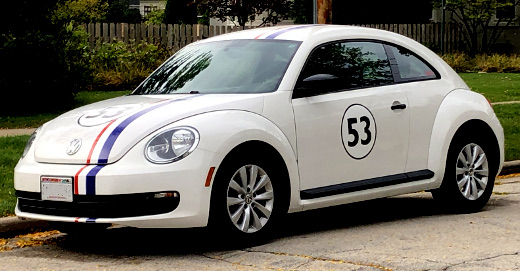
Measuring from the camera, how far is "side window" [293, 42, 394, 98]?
750cm

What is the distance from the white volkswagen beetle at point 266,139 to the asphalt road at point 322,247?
9.9 inches

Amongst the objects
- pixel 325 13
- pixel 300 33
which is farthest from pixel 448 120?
pixel 325 13

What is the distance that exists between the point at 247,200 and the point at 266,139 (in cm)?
46

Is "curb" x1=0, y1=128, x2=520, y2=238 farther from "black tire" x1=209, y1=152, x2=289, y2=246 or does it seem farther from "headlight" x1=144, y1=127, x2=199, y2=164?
"black tire" x1=209, y1=152, x2=289, y2=246

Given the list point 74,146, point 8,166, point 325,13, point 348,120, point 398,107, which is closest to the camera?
point 74,146

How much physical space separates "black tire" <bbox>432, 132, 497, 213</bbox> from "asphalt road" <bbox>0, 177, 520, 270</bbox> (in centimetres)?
13

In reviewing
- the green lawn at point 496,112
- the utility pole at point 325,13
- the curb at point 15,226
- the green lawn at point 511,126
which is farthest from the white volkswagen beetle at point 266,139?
the utility pole at point 325,13

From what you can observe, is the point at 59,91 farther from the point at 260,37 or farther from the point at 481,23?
the point at 481,23

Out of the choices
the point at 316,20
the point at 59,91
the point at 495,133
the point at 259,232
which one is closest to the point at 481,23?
Answer: the point at 59,91

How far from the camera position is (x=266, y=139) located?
7.02 meters

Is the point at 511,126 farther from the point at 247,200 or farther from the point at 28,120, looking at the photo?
the point at 247,200

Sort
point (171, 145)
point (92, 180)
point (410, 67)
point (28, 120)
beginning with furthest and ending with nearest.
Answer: point (28, 120) < point (410, 67) < point (171, 145) < point (92, 180)

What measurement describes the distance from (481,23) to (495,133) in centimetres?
3013

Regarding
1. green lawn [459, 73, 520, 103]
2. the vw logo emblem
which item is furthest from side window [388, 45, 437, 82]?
green lawn [459, 73, 520, 103]
